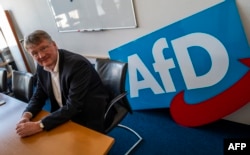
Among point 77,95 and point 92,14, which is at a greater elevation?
point 92,14

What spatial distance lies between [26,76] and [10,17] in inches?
96.7

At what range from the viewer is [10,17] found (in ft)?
12.9

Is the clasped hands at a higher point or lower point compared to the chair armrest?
higher

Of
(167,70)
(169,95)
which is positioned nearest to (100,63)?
(167,70)

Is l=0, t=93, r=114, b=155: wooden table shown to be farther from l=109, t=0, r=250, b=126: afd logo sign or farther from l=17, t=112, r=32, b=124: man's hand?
l=109, t=0, r=250, b=126: afd logo sign

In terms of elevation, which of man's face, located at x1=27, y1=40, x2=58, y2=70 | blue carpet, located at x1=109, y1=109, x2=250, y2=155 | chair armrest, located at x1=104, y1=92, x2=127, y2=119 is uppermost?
man's face, located at x1=27, y1=40, x2=58, y2=70

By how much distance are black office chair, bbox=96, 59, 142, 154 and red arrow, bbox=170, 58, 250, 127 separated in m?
→ 0.59

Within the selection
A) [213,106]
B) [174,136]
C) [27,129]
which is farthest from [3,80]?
[213,106]

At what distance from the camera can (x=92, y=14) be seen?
8.09ft

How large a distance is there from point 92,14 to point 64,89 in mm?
1256

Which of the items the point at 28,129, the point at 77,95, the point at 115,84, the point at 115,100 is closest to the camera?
the point at 28,129

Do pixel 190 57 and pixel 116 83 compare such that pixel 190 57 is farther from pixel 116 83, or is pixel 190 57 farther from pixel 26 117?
pixel 26 117

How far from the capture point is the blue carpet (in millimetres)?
1869

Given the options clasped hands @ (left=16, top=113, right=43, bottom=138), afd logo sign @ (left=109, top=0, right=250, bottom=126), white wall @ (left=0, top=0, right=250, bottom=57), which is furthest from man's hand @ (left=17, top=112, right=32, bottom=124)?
white wall @ (left=0, top=0, right=250, bottom=57)
